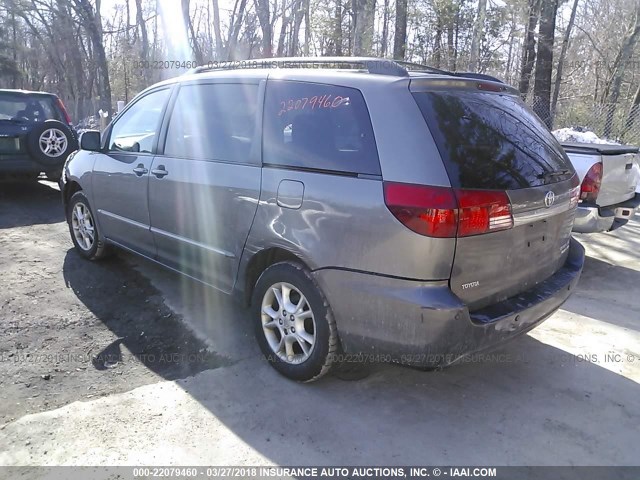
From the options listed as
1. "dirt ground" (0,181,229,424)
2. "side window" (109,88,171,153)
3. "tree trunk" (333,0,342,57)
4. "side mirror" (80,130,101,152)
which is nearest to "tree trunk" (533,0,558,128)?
"side window" (109,88,171,153)

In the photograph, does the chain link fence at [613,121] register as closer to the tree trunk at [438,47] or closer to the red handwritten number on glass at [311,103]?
the tree trunk at [438,47]

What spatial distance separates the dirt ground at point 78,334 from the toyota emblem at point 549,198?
7.44 ft

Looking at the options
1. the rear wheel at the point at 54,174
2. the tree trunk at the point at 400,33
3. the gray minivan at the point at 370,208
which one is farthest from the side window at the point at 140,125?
the tree trunk at the point at 400,33

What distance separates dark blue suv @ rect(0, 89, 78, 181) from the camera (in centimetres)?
763

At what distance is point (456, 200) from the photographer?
8.00ft

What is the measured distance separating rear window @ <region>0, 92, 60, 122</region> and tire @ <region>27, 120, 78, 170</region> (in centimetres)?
33

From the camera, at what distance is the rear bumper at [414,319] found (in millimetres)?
2469

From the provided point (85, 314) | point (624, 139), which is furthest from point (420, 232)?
point (624, 139)

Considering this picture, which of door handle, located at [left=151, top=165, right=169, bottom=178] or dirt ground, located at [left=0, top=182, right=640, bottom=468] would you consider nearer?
dirt ground, located at [left=0, top=182, right=640, bottom=468]

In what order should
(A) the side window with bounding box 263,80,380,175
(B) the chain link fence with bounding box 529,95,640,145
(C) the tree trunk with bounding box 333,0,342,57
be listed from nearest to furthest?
(A) the side window with bounding box 263,80,380,175 → (B) the chain link fence with bounding box 529,95,640,145 → (C) the tree trunk with bounding box 333,0,342,57

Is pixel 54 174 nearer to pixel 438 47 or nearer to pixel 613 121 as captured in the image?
pixel 613 121

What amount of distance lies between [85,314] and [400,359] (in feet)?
9.02

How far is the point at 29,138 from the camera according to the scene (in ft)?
24.8

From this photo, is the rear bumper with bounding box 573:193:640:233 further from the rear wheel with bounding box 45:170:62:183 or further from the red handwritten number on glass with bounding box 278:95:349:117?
the rear wheel with bounding box 45:170:62:183
